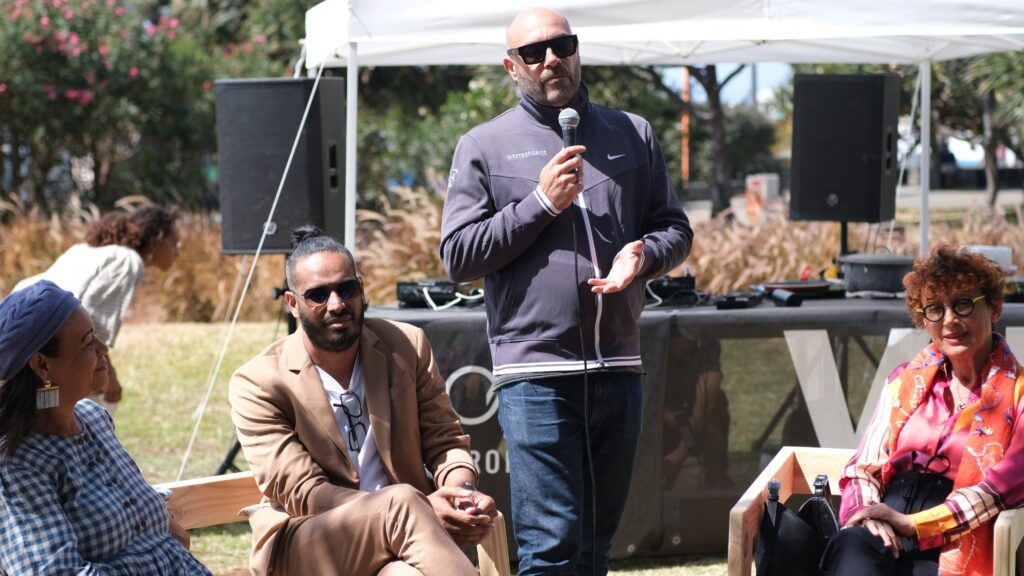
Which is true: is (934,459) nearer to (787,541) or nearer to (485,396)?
(787,541)

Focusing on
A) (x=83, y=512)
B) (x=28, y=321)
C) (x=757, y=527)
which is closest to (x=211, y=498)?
(x=83, y=512)

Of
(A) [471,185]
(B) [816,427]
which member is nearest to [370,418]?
(A) [471,185]

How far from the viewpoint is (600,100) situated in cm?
1684

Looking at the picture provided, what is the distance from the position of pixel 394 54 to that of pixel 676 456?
244 centimetres

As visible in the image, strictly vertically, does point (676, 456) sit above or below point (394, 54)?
below

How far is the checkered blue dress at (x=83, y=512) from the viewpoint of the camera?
241cm

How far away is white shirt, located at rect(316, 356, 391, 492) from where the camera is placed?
3088mm

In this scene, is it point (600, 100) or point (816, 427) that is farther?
point (600, 100)

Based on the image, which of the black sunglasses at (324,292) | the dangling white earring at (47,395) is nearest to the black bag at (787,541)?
the black sunglasses at (324,292)

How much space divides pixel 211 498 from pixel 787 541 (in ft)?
5.14

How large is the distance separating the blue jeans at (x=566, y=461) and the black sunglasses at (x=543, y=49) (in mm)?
818

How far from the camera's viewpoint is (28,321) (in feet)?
8.26

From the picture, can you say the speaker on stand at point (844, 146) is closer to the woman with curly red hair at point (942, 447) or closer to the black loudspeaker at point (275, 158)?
the black loudspeaker at point (275, 158)

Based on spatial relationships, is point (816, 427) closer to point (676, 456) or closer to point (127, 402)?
point (676, 456)
